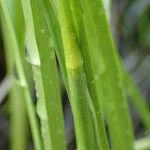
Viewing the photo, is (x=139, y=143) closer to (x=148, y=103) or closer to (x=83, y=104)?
(x=148, y=103)

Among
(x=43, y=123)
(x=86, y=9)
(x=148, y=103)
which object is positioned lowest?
(x=148, y=103)

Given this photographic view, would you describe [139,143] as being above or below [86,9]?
below

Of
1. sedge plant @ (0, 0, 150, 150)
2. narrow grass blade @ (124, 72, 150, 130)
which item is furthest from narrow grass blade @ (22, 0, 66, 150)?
narrow grass blade @ (124, 72, 150, 130)

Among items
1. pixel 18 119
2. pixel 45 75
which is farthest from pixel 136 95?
pixel 45 75

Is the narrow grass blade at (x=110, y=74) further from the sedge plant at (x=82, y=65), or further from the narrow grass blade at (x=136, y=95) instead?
the narrow grass blade at (x=136, y=95)

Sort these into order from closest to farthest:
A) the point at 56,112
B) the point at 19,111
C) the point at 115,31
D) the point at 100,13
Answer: the point at 100,13 < the point at 56,112 < the point at 19,111 < the point at 115,31

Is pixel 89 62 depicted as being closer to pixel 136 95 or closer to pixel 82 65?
pixel 82 65

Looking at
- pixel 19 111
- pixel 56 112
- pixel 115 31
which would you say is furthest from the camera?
pixel 115 31

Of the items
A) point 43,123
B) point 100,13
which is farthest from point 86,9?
point 43,123

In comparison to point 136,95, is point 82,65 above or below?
above

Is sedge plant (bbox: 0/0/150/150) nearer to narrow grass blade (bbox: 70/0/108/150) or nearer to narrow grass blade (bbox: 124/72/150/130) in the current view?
narrow grass blade (bbox: 70/0/108/150)

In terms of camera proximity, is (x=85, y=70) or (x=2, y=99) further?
(x=2, y=99)
